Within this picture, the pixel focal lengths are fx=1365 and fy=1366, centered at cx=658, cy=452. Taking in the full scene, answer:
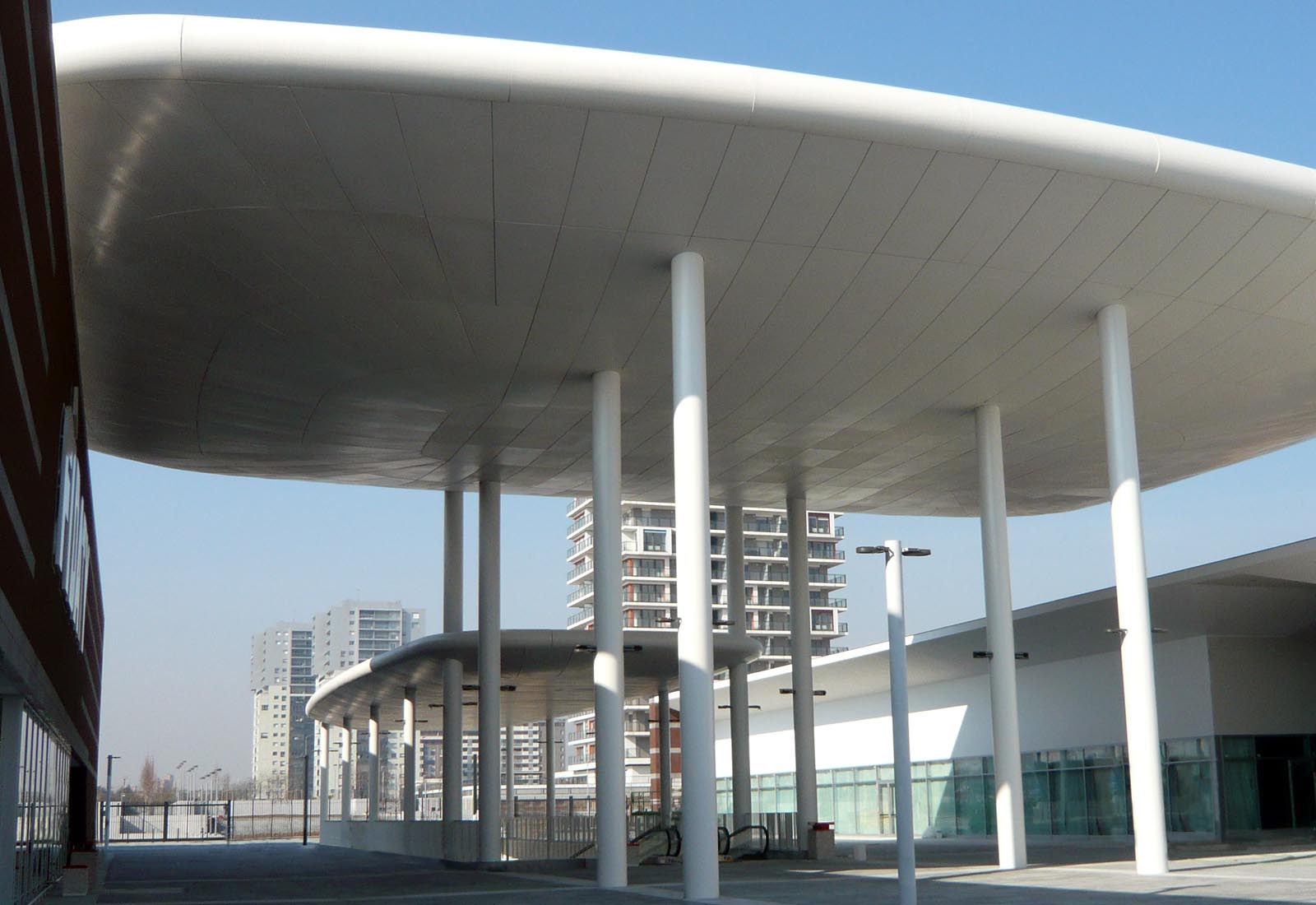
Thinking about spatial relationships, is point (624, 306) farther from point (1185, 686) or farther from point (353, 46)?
point (1185, 686)

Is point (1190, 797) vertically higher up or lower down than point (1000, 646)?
lower down

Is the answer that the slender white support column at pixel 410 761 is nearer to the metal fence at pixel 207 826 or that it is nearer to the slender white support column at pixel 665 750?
the slender white support column at pixel 665 750

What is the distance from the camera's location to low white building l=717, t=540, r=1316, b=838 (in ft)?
101

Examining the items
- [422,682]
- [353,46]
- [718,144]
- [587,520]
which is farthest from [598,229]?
[587,520]

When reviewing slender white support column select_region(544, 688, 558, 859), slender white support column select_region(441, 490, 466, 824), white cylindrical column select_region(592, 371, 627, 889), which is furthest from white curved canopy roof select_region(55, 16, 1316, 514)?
slender white support column select_region(544, 688, 558, 859)

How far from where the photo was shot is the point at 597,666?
69.6 ft

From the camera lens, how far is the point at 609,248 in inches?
720

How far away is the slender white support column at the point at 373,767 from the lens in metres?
45.4

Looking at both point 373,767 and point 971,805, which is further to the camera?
point 373,767

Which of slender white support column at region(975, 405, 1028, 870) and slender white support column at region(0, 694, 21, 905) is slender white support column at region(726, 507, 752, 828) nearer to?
slender white support column at region(975, 405, 1028, 870)

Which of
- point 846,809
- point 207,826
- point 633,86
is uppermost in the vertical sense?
point 633,86

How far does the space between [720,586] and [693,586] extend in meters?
90.3

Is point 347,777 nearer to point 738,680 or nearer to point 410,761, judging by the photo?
point 410,761

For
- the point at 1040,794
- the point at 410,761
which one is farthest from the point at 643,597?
the point at 1040,794
